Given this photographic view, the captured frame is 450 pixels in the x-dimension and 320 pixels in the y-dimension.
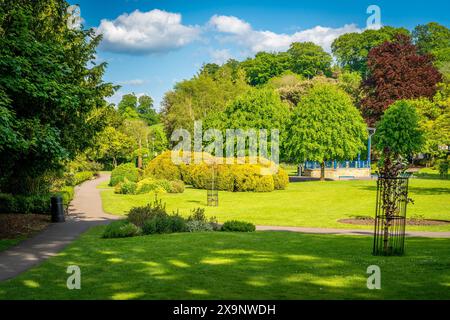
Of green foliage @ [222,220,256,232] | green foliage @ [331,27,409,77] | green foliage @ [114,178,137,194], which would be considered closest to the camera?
green foliage @ [222,220,256,232]

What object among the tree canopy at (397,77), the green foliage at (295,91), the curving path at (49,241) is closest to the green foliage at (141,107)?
the green foliage at (295,91)

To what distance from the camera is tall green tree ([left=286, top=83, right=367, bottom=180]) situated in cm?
4856

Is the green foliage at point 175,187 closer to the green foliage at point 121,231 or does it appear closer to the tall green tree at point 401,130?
the tall green tree at point 401,130

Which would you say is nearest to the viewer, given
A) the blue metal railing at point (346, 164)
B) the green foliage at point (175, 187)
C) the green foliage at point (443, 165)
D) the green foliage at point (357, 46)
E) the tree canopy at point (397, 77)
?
the green foliage at point (443, 165)

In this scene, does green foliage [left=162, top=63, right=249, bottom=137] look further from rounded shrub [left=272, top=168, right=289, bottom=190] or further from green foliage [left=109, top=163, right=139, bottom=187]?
rounded shrub [left=272, top=168, right=289, bottom=190]

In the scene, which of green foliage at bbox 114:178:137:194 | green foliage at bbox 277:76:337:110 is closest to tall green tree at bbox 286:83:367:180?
green foliage at bbox 114:178:137:194

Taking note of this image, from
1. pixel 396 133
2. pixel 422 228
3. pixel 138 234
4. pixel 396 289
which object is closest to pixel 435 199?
pixel 422 228

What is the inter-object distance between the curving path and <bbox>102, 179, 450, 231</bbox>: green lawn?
2032 mm

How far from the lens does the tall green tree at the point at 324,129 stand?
48562 mm

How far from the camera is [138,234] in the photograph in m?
18.4

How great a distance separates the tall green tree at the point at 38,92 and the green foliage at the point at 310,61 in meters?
101

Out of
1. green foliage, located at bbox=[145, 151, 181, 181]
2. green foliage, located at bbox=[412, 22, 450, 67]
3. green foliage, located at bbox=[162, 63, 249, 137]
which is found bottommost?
green foliage, located at bbox=[145, 151, 181, 181]

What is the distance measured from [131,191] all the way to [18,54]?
975 inches
